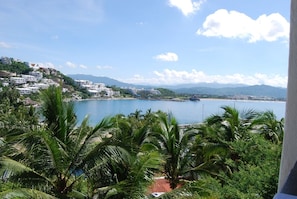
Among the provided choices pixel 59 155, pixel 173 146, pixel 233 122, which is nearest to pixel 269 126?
pixel 233 122

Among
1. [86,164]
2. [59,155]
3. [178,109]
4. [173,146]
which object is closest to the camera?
[59,155]

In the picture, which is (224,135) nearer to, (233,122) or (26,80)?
(233,122)

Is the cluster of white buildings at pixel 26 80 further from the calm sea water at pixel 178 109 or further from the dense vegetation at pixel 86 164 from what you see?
the dense vegetation at pixel 86 164

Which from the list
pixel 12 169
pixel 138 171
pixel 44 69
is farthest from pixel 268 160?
pixel 44 69

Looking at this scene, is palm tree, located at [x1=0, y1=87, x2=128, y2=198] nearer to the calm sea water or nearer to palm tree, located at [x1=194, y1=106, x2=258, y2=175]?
the calm sea water

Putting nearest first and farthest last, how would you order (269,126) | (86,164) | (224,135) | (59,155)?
(59,155) < (86,164) < (224,135) < (269,126)

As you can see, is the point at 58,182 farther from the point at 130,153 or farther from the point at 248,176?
the point at 248,176

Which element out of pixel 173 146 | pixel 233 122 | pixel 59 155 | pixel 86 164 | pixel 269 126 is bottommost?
pixel 173 146

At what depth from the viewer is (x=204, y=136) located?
12.9 m

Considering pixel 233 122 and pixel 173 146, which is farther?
pixel 233 122

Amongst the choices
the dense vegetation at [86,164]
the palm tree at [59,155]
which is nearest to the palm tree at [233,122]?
the dense vegetation at [86,164]

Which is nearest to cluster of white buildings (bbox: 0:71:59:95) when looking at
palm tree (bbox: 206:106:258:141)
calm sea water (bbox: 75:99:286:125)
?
calm sea water (bbox: 75:99:286:125)

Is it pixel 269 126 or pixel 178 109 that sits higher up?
pixel 269 126

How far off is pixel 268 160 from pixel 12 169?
193 inches
